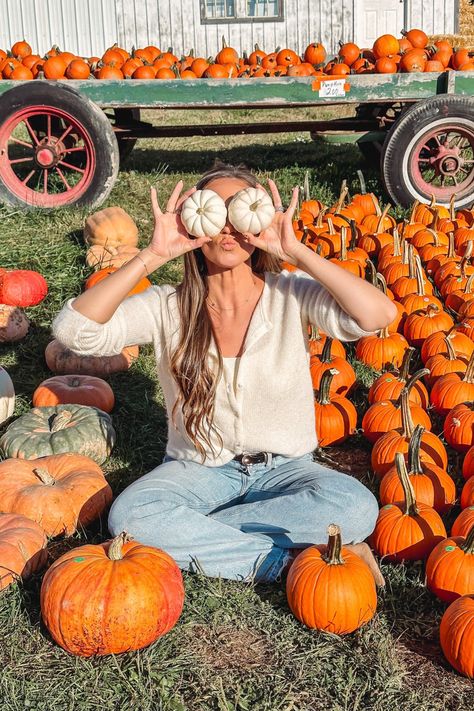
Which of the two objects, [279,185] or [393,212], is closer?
[393,212]

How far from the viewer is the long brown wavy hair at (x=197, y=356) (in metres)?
3.08

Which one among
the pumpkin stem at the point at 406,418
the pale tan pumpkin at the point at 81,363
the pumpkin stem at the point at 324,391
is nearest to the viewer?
the pumpkin stem at the point at 406,418

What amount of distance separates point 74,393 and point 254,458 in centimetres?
141

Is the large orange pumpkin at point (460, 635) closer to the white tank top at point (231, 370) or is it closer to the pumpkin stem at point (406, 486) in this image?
the pumpkin stem at point (406, 486)

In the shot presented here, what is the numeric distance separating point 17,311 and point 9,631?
8.72ft

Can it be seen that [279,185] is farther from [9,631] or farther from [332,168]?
[9,631]

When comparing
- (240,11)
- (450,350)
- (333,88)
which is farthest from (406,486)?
(240,11)

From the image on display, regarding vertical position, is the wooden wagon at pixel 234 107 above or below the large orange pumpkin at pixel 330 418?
above

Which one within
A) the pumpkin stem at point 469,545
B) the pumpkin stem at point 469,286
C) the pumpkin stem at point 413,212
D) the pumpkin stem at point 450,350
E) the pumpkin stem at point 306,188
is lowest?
the pumpkin stem at point 469,545

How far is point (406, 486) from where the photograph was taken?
3.00 meters

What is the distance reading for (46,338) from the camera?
5.16 m

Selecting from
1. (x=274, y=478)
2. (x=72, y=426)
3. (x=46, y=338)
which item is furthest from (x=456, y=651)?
(x=46, y=338)

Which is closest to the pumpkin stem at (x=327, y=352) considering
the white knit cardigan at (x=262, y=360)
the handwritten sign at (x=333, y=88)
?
the white knit cardigan at (x=262, y=360)

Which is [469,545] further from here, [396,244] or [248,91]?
[248,91]
